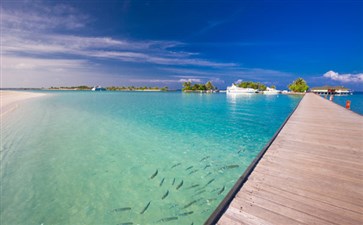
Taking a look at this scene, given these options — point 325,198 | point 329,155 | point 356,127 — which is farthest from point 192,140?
point 356,127

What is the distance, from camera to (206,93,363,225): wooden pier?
2452mm

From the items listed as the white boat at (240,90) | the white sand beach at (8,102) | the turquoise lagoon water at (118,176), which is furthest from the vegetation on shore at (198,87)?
the turquoise lagoon water at (118,176)

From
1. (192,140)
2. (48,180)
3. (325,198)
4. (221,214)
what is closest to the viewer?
(221,214)

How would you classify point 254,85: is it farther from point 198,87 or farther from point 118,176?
point 118,176

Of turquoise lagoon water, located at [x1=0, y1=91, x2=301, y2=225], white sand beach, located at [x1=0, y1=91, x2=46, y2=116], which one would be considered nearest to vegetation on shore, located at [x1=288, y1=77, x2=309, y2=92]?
turquoise lagoon water, located at [x1=0, y1=91, x2=301, y2=225]

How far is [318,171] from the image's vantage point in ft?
12.5

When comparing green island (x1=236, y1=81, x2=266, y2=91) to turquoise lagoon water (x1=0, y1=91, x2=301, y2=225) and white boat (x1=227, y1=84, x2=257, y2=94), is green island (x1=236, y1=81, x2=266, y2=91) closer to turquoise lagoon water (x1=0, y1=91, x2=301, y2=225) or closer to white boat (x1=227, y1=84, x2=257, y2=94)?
white boat (x1=227, y1=84, x2=257, y2=94)

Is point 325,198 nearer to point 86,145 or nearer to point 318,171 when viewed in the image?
point 318,171

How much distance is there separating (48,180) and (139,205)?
3689 mm

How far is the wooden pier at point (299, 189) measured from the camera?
2452mm

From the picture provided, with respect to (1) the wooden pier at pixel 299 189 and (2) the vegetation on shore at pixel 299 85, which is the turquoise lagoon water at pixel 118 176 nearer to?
(1) the wooden pier at pixel 299 189

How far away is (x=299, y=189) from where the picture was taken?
3.13 metres

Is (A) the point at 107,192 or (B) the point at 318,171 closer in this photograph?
(B) the point at 318,171

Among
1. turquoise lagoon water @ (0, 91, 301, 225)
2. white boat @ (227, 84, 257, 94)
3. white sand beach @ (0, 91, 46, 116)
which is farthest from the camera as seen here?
white boat @ (227, 84, 257, 94)
